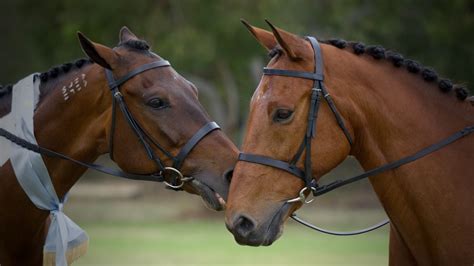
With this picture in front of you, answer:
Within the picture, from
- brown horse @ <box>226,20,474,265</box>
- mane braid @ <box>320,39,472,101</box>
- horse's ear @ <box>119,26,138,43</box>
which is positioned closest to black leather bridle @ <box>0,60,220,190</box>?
horse's ear @ <box>119,26,138,43</box>

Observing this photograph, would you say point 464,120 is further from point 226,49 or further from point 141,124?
point 226,49

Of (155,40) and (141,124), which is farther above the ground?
(141,124)

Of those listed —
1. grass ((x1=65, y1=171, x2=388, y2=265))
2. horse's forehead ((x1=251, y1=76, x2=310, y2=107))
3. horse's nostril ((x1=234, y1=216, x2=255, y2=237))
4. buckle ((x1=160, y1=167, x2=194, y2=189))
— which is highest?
horse's forehead ((x1=251, y1=76, x2=310, y2=107))

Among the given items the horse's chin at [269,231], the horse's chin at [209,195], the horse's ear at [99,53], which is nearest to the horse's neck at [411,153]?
the horse's chin at [269,231]

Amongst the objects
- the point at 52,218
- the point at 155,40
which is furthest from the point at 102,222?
the point at 52,218

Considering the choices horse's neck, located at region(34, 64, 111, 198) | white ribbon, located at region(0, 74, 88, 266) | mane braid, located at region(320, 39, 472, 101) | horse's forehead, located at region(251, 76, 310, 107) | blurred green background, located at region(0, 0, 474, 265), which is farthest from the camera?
blurred green background, located at region(0, 0, 474, 265)

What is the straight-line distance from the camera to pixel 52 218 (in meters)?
6.04

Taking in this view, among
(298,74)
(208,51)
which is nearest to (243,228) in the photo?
(298,74)

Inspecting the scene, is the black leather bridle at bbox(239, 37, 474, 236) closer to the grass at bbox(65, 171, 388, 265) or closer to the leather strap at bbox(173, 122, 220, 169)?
the leather strap at bbox(173, 122, 220, 169)

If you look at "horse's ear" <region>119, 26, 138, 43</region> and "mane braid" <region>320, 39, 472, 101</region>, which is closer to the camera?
"mane braid" <region>320, 39, 472, 101</region>

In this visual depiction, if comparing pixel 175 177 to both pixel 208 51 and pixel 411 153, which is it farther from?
pixel 208 51

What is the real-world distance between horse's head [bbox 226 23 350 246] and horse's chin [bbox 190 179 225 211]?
2.26 ft

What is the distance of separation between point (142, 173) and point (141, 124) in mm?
359

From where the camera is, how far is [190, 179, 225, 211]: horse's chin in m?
5.59
